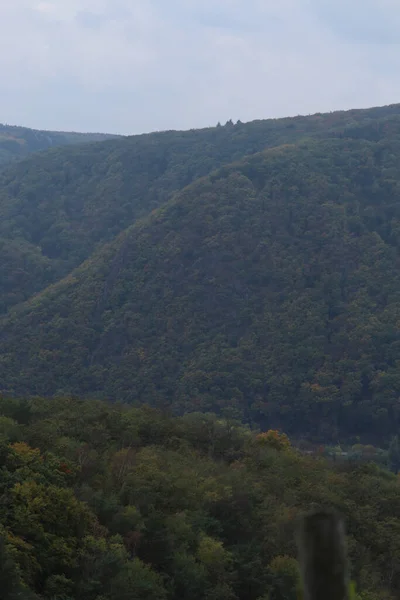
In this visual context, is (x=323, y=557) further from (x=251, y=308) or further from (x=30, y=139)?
(x=30, y=139)

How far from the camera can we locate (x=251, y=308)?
233 ft

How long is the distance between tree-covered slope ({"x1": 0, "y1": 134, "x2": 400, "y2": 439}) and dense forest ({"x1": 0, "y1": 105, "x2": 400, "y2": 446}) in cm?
13

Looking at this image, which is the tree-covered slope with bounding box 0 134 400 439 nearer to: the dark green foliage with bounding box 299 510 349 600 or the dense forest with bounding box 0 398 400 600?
the dense forest with bounding box 0 398 400 600

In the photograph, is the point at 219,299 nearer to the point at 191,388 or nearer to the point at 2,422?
the point at 191,388

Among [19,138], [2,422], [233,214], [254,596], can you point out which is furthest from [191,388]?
[19,138]

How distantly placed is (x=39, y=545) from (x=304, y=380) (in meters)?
50.8

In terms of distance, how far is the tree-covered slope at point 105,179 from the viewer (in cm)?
9419

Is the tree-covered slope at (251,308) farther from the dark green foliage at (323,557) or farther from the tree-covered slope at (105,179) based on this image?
the dark green foliage at (323,557)

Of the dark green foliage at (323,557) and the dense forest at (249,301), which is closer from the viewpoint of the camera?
the dark green foliage at (323,557)

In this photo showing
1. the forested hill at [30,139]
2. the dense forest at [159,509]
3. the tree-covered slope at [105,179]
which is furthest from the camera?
the forested hill at [30,139]

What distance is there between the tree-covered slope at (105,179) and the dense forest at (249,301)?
2.25 ft

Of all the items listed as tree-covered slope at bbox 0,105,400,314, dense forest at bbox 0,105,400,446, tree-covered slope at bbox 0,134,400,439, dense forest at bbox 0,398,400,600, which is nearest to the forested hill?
tree-covered slope at bbox 0,105,400,314

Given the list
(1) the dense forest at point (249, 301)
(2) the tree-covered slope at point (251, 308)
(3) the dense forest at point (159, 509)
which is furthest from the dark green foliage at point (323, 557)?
(2) the tree-covered slope at point (251, 308)

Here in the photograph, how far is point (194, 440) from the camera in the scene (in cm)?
3058
